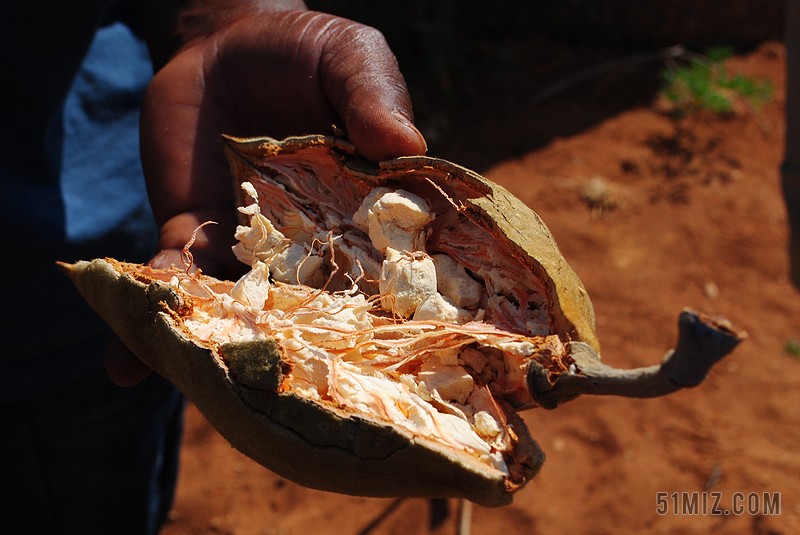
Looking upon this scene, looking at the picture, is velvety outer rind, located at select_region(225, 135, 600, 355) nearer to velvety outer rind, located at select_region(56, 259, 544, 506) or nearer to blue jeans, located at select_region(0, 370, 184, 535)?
velvety outer rind, located at select_region(56, 259, 544, 506)

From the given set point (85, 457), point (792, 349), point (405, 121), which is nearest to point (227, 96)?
point (405, 121)

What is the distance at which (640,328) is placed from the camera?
4648mm

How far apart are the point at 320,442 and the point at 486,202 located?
779mm

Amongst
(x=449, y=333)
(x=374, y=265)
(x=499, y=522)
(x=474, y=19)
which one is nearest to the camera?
(x=449, y=333)

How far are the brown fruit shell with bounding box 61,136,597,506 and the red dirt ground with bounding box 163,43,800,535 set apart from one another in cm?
117

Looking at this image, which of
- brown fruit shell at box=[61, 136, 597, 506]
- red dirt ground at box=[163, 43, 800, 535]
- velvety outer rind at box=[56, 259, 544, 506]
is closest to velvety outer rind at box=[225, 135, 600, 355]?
brown fruit shell at box=[61, 136, 597, 506]

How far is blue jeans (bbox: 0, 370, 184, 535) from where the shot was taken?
2.57m

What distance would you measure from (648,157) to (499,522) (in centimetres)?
389

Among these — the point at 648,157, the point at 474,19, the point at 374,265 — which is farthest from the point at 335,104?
the point at 474,19

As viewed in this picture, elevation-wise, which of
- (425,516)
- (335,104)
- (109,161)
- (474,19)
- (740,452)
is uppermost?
(335,104)

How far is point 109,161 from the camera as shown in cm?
253

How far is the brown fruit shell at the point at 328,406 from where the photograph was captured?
1432 millimetres

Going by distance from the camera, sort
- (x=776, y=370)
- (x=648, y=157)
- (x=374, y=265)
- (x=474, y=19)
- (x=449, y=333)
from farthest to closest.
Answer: (x=474, y=19), (x=648, y=157), (x=776, y=370), (x=374, y=265), (x=449, y=333)

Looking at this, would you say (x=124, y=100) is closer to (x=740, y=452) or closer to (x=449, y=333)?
(x=449, y=333)
